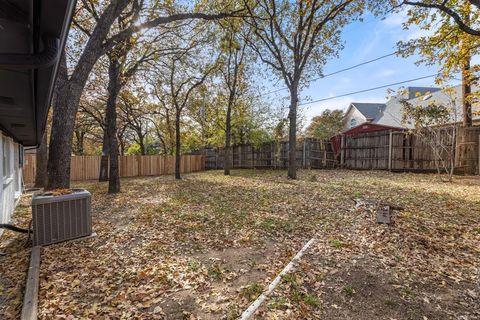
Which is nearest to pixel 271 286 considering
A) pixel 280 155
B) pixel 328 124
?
pixel 280 155

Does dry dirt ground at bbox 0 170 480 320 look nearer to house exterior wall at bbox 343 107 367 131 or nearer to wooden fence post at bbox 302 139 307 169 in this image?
wooden fence post at bbox 302 139 307 169

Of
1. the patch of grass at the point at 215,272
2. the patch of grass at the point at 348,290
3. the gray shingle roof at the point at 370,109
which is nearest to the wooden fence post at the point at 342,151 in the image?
the gray shingle roof at the point at 370,109

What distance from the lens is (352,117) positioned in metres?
22.9

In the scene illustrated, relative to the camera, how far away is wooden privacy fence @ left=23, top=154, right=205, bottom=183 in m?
11.9

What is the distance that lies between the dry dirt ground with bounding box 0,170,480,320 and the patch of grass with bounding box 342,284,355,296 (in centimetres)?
1

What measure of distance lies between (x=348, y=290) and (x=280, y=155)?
1215 cm

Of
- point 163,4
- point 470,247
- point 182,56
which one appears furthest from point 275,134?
point 470,247

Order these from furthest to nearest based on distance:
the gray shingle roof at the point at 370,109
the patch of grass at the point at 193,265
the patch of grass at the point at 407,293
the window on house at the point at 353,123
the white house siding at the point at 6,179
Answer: the window on house at the point at 353,123 → the gray shingle roof at the point at 370,109 → the white house siding at the point at 6,179 → the patch of grass at the point at 193,265 → the patch of grass at the point at 407,293

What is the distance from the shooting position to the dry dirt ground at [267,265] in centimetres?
223

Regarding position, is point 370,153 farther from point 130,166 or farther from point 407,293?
point 130,166

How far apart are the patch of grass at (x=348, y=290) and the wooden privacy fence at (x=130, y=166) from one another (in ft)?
46.3

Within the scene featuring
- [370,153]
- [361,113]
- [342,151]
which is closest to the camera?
[370,153]

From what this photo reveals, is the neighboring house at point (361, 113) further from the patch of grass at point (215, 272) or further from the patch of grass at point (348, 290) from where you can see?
the patch of grass at point (215, 272)

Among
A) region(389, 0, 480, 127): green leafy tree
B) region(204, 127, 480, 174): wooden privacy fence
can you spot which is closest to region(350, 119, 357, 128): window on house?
region(204, 127, 480, 174): wooden privacy fence
